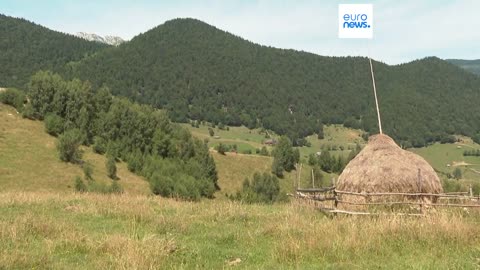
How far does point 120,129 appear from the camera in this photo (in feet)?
305

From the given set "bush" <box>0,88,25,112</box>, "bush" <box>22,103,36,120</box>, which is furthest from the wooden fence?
"bush" <box>0,88,25,112</box>

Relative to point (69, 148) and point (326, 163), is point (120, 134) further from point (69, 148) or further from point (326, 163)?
point (326, 163)

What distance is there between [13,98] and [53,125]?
1182cm

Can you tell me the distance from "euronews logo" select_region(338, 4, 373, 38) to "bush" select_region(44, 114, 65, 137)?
74448mm

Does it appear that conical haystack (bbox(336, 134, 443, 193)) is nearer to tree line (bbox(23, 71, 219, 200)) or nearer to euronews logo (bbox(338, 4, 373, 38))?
euronews logo (bbox(338, 4, 373, 38))

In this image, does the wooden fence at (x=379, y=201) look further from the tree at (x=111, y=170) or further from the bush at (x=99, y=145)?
the bush at (x=99, y=145)

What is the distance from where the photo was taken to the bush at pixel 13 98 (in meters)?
87.1

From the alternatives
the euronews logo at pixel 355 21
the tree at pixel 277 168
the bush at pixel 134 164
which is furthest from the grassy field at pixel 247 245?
the tree at pixel 277 168

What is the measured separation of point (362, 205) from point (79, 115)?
262 ft

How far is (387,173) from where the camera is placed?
58.1ft

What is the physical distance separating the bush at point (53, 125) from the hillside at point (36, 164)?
1.09 meters

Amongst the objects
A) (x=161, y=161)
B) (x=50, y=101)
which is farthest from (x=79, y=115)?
(x=161, y=161)

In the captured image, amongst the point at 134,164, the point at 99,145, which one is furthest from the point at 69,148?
the point at 134,164

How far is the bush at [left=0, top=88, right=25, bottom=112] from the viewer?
87062 millimetres
